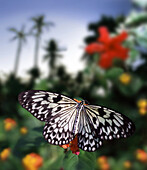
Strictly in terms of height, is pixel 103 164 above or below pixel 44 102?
below

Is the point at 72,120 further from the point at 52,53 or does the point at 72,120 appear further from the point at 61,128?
the point at 52,53

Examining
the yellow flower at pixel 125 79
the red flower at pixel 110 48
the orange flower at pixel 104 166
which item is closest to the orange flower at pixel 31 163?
the orange flower at pixel 104 166

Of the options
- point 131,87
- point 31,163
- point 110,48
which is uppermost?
point 110,48

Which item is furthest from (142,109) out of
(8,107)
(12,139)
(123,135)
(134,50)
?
(8,107)

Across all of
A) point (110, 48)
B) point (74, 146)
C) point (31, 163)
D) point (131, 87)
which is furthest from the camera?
point (131, 87)

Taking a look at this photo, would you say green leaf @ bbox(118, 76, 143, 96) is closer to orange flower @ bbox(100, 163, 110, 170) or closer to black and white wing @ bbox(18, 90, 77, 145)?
orange flower @ bbox(100, 163, 110, 170)

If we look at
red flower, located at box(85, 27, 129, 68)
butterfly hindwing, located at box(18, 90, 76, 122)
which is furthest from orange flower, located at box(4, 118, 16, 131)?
butterfly hindwing, located at box(18, 90, 76, 122)

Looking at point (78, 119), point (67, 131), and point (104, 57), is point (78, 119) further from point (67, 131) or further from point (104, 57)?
point (104, 57)

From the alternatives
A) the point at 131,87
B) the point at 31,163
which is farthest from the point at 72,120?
the point at 131,87

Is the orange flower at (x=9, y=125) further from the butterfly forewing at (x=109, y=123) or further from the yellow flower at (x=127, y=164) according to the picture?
the butterfly forewing at (x=109, y=123)
